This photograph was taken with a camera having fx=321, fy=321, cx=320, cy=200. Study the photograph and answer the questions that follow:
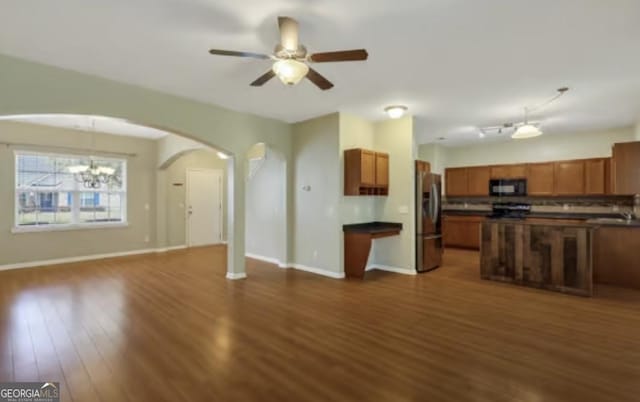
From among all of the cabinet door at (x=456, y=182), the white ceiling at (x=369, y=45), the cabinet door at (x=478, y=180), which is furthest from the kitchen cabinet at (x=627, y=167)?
the cabinet door at (x=456, y=182)

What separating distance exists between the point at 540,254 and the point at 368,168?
9.39ft

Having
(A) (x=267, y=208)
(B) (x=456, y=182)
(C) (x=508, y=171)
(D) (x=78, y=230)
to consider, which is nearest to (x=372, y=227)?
(A) (x=267, y=208)

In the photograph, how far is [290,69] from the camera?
8.75ft

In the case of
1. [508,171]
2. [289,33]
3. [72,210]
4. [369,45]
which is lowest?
[72,210]

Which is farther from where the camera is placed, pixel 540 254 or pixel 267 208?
pixel 267 208

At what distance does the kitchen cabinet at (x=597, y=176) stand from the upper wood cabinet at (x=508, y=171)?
1.17 metres

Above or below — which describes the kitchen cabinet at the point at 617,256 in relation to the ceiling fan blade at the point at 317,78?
below

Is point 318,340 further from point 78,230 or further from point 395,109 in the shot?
point 78,230

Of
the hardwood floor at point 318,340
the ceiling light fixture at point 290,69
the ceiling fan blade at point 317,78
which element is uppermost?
the ceiling fan blade at point 317,78

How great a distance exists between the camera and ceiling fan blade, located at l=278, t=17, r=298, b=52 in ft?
8.45

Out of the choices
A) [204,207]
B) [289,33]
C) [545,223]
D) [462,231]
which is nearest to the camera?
[289,33]

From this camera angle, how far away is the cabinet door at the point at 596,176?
6715 millimetres

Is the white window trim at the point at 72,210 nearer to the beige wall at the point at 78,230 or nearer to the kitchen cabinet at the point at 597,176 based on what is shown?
the beige wall at the point at 78,230

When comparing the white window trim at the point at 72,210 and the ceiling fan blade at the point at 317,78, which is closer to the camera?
the ceiling fan blade at the point at 317,78
